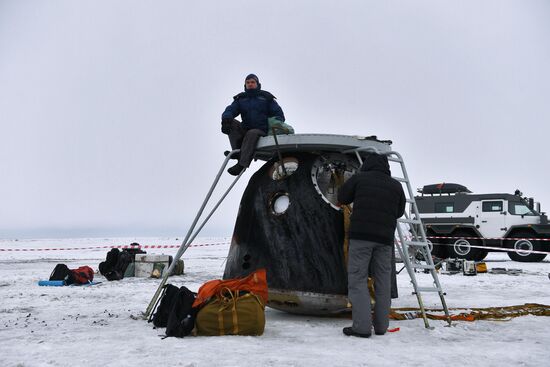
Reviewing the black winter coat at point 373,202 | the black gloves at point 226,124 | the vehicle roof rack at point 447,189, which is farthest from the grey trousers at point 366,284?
the vehicle roof rack at point 447,189

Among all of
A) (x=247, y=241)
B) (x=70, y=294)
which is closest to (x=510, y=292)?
(x=247, y=241)

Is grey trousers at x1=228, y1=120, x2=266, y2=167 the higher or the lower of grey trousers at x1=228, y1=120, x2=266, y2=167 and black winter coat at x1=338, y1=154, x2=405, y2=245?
the higher

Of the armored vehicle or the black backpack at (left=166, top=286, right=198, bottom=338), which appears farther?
the armored vehicle

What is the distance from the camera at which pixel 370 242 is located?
5.12 m

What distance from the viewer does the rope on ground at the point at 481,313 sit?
599 cm

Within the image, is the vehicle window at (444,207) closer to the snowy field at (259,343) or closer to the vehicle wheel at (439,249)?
the vehicle wheel at (439,249)

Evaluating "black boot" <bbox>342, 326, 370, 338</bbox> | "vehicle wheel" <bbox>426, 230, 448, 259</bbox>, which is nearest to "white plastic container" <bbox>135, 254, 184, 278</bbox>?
"black boot" <bbox>342, 326, 370, 338</bbox>

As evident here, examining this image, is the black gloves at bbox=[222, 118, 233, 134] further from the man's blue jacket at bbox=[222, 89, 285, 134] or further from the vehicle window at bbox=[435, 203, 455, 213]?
the vehicle window at bbox=[435, 203, 455, 213]

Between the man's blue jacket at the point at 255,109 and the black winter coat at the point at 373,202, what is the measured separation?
1.85 meters

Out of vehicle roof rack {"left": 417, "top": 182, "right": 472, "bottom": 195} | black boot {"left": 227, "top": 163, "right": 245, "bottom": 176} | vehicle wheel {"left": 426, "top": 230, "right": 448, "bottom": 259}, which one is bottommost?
vehicle wheel {"left": 426, "top": 230, "right": 448, "bottom": 259}

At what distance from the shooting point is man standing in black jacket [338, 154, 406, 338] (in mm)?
5020

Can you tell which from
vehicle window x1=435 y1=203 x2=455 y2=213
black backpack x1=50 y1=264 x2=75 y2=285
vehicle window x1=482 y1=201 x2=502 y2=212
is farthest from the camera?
vehicle window x1=435 y1=203 x2=455 y2=213

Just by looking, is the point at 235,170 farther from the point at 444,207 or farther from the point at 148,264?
the point at 444,207

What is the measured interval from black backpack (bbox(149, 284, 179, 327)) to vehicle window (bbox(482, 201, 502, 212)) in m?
A: 16.8
